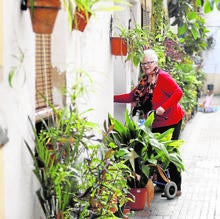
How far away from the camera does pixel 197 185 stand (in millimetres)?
8461

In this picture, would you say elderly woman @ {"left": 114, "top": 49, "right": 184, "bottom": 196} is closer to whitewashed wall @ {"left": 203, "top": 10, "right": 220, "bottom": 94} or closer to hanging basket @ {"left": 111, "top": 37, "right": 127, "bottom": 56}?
hanging basket @ {"left": 111, "top": 37, "right": 127, "bottom": 56}

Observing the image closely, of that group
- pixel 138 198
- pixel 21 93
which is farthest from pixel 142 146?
pixel 21 93

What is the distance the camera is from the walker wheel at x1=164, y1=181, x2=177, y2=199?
7.51 meters

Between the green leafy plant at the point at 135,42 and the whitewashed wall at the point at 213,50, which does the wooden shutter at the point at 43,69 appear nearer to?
the green leafy plant at the point at 135,42

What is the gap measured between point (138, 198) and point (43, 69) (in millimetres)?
2529

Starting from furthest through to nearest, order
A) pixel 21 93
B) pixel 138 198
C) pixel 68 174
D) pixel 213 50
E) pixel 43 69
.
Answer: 1. pixel 213 50
2. pixel 138 198
3. pixel 43 69
4. pixel 68 174
5. pixel 21 93

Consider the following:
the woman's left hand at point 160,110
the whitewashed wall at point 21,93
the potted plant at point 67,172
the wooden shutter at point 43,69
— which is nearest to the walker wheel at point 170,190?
the woman's left hand at point 160,110

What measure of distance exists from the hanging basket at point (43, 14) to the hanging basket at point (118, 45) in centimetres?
343

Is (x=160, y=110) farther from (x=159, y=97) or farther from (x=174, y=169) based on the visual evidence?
(x=174, y=169)

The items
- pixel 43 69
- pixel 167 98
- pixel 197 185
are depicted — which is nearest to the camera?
pixel 43 69

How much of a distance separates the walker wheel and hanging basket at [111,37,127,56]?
1.74m

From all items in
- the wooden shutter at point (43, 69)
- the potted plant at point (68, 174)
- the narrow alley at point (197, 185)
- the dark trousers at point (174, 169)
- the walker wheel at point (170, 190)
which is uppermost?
the wooden shutter at point (43, 69)

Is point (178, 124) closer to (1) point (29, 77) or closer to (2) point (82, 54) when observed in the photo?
(2) point (82, 54)

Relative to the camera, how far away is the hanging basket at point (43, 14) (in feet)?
12.1
